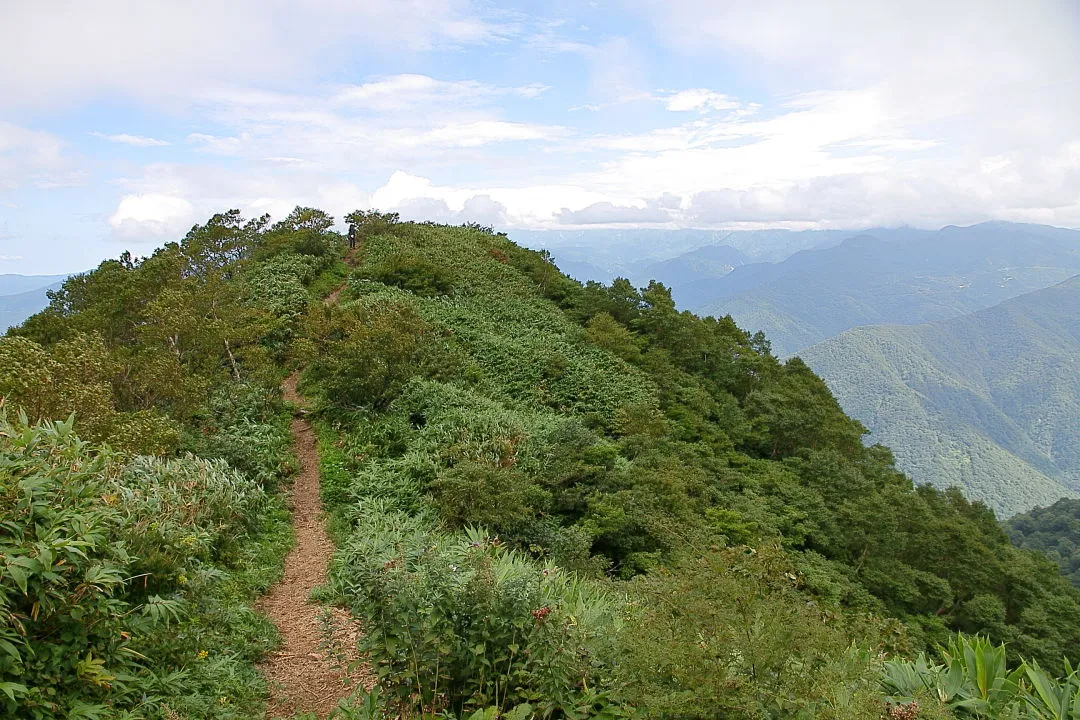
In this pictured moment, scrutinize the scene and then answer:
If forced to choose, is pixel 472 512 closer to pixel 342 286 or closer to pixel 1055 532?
pixel 342 286

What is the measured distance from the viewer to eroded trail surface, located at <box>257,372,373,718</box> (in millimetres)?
5266

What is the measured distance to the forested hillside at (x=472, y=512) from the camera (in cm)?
343

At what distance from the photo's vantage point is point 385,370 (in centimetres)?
1531

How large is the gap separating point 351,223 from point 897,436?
152199mm

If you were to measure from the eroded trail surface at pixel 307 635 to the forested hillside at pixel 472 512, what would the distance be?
285 millimetres

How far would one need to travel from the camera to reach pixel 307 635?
6.73 meters

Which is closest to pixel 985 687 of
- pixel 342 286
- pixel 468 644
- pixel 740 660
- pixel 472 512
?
pixel 740 660

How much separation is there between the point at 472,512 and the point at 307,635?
11.1ft

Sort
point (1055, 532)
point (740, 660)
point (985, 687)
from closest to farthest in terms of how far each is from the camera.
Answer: point (740, 660)
point (985, 687)
point (1055, 532)

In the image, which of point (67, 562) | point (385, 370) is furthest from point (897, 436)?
point (67, 562)

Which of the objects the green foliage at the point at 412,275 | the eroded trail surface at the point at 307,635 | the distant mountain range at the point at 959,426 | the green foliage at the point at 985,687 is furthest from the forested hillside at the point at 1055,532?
the eroded trail surface at the point at 307,635

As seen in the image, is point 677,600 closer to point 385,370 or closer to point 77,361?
point 77,361

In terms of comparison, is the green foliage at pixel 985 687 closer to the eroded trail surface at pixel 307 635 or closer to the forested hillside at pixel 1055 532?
the eroded trail surface at pixel 307 635

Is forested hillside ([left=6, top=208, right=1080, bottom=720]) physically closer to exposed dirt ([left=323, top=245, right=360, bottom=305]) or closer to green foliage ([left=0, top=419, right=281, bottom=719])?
green foliage ([left=0, top=419, right=281, bottom=719])
